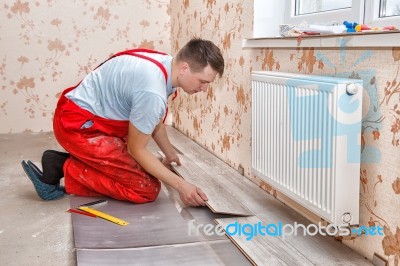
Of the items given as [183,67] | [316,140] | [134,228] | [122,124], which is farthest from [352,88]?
[122,124]

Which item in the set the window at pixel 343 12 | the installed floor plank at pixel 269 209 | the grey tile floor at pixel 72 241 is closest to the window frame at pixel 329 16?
the window at pixel 343 12

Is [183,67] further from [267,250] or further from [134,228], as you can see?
[267,250]

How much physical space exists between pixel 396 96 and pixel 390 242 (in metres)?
0.42

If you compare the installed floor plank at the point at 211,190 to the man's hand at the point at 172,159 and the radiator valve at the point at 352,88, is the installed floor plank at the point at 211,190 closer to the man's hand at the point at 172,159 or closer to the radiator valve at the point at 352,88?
the man's hand at the point at 172,159

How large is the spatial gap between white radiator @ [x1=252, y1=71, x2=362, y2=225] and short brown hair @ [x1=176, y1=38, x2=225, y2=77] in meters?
0.21

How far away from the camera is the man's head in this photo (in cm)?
175

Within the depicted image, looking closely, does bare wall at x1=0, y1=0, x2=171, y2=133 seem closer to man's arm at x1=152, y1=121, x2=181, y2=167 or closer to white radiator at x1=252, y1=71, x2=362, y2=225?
man's arm at x1=152, y1=121, x2=181, y2=167

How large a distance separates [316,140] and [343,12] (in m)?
0.63

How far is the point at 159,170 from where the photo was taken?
6.11 ft

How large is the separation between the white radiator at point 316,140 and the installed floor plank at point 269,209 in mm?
128

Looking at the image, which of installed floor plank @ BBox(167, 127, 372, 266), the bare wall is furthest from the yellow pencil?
the bare wall

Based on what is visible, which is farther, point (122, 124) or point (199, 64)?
point (122, 124)

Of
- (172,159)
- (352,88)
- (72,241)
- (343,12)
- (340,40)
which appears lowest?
(72,241)

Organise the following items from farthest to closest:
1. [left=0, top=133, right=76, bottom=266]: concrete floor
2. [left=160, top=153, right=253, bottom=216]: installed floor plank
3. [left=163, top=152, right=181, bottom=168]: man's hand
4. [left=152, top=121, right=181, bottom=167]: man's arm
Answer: [left=163, top=152, right=181, bottom=168]: man's hand → [left=152, top=121, right=181, bottom=167]: man's arm → [left=160, top=153, right=253, bottom=216]: installed floor plank → [left=0, top=133, right=76, bottom=266]: concrete floor
